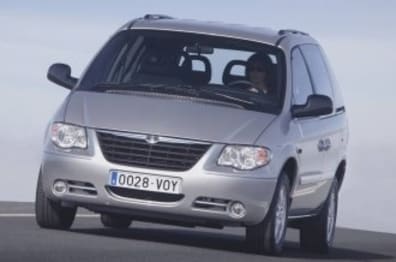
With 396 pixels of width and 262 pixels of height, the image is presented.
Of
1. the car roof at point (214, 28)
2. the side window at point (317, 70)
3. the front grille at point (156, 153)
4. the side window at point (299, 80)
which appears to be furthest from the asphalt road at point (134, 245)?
the car roof at point (214, 28)

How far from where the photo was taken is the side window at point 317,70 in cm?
1750

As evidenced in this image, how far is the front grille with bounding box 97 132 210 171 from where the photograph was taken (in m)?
14.7

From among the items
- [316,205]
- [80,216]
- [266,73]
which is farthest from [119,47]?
[80,216]

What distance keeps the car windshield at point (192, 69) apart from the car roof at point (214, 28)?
0.06 meters

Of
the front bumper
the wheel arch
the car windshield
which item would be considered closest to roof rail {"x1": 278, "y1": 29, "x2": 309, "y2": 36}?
the car windshield

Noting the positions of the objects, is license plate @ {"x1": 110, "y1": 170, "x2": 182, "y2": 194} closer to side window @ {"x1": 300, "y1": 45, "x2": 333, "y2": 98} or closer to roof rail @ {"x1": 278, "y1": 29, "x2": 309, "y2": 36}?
roof rail @ {"x1": 278, "y1": 29, "x2": 309, "y2": 36}

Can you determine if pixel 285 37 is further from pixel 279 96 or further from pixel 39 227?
pixel 39 227

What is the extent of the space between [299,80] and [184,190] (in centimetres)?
246

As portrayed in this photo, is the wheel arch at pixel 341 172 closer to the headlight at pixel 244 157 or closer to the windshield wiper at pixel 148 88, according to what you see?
the windshield wiper at pixel 148 88

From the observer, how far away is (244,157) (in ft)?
48.5

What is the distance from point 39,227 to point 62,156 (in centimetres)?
105

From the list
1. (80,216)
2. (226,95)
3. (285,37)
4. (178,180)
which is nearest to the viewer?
(178,180)

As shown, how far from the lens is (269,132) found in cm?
1509

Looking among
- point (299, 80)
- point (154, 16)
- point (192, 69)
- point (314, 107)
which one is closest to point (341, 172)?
point (299, 80)
